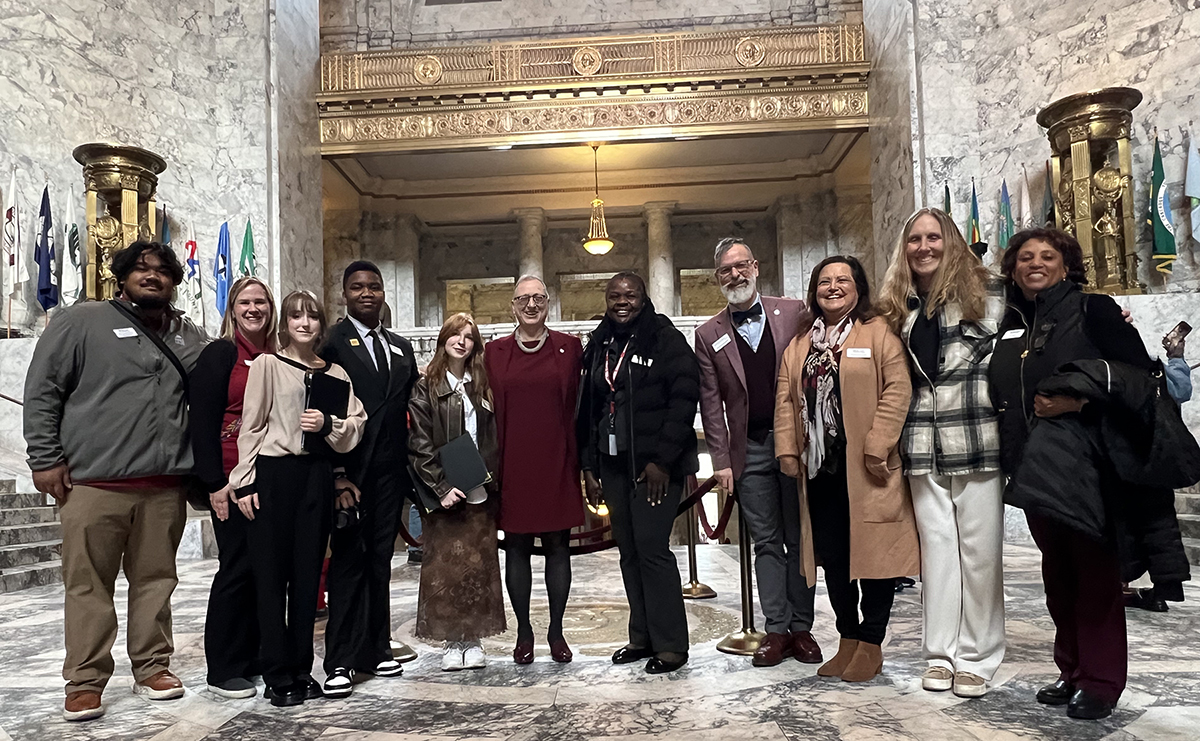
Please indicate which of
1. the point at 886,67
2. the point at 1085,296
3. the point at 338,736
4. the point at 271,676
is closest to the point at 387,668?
the point at 271,676

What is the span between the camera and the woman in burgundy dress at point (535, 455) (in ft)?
13.4

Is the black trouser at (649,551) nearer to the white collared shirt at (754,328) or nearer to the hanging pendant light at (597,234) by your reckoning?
the white collared shirt at (754,328)

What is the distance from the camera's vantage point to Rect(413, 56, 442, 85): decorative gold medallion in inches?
559

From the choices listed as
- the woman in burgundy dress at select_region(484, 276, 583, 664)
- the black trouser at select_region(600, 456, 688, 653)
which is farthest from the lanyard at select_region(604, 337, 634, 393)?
the black trouser at select_region(600, 456, 688, 653)

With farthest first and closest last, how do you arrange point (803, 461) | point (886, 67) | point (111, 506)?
point (886, 67) → point (803, 461) → point (111, 506)

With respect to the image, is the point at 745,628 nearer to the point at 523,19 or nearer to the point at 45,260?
the point at 45,260

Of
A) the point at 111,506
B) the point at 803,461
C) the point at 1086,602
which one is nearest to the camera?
the point at 1086,602

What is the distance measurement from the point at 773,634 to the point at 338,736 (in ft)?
6.54

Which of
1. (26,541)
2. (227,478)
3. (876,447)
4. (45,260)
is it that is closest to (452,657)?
(227,478)

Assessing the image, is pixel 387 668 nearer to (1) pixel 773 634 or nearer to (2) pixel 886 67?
(1) pixel 773 634

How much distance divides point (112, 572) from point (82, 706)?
1.71 feet

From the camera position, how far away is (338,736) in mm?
3135

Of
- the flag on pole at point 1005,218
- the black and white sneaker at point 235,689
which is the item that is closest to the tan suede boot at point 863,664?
the black and white sneaker at point 235,689

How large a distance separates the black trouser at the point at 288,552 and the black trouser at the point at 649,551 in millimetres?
1296
